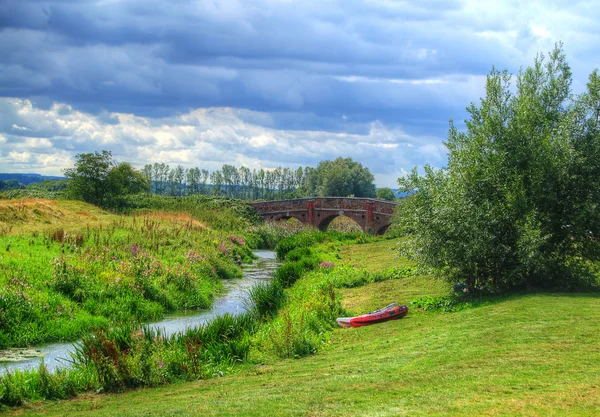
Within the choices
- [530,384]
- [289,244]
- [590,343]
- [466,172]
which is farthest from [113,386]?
[289,244]

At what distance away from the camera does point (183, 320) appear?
19188 mm

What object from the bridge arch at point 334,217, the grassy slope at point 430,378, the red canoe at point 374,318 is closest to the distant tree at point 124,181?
the bridge arch at point 334,217

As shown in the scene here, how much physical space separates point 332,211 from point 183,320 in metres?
44.5

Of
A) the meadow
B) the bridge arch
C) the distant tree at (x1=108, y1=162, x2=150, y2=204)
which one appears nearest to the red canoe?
the meadow

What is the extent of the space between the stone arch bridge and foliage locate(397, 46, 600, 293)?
124 ft

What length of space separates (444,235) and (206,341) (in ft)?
26.4

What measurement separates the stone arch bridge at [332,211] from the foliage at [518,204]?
37.9 meters

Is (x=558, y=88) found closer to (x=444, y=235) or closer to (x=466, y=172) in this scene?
(x=466, y=172)

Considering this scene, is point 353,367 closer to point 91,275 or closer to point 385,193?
point 91,275

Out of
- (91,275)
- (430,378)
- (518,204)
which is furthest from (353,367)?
(91,275)

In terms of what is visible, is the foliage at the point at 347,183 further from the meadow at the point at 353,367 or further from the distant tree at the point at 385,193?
the meadow at the point at 353,367

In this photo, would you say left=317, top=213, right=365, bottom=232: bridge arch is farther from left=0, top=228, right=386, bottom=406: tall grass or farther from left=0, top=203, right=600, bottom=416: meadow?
left=0, top=203, right=600, bottom=416: meadow

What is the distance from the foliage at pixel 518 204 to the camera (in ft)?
55.0

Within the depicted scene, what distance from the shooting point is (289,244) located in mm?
40719
